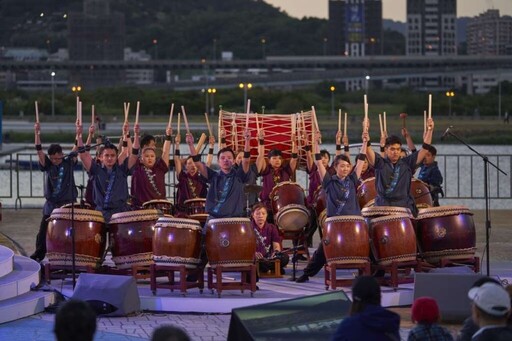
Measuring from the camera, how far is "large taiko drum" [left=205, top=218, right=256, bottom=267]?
15727 millimetres

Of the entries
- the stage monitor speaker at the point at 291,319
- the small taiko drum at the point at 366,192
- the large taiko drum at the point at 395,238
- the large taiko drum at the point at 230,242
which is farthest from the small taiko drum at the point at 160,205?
the stage monitor speaker at the point at 291,319

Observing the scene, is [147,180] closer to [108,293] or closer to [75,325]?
[108,293]

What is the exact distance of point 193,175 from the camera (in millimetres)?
18812

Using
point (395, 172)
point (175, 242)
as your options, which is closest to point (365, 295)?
point (175, 242)

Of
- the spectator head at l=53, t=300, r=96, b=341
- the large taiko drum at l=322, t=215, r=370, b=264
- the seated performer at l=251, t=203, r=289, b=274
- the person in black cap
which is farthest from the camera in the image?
the seated performer at l=251, t=203, r=289, b=274

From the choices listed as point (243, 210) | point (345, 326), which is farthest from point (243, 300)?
point (345, 326)

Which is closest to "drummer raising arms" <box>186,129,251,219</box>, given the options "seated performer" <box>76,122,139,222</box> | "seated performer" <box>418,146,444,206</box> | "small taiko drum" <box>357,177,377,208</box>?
"seated performer" <box>76,122,139,222</box>

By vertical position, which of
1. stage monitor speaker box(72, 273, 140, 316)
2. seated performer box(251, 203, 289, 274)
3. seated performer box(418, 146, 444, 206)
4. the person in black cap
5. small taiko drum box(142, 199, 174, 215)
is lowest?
stage monitor speaker box(72, 273, 140, 316)

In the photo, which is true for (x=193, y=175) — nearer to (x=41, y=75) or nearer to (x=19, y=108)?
(x=19, y=108)

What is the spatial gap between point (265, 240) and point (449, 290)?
3.60 metres

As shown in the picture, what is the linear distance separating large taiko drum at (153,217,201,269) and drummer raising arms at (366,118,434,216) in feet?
7.43

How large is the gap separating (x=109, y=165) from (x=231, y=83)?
12626 cm

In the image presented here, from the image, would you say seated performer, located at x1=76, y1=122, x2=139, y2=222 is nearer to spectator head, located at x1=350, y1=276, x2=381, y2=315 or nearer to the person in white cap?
spectator head, located at x1=350, y1=276, x2=381, y2=315

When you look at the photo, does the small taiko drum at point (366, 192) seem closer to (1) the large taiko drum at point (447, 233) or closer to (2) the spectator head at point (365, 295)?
(1) the large taiko drum at point (447, 233)
